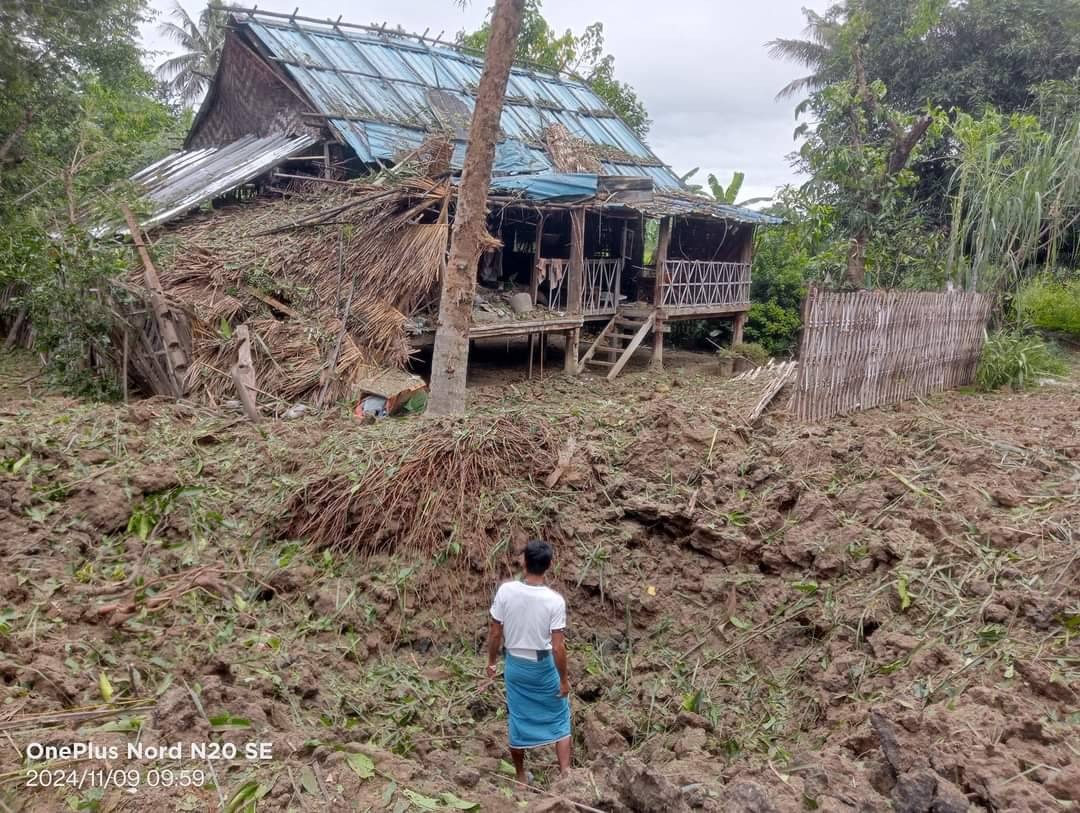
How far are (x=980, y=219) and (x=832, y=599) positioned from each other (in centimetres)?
996

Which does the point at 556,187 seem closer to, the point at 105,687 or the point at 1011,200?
the point at 1011,200

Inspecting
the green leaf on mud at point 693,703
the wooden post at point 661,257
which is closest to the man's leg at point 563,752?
the green leaf on mud at point 693,703

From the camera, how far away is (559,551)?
5312 millimetres

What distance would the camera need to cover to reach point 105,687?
3434 mm

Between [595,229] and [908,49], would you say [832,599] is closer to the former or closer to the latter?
[595,229]

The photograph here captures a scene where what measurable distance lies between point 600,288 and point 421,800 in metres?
12.0

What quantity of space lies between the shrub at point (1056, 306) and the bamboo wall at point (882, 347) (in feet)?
7.12

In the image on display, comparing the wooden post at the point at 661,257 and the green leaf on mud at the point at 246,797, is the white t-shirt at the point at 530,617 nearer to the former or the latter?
the green leaf on mud at the point at 246,797

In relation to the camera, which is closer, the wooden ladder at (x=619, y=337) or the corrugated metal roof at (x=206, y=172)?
the corrugated metal roof at (x=206, y=172)

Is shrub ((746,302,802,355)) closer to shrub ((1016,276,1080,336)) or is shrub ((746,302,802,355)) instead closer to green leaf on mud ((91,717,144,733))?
shrub ((1016,276,1080,336))

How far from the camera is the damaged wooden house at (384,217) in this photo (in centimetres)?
957

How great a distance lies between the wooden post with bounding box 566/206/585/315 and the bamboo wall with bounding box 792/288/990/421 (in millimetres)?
4971
